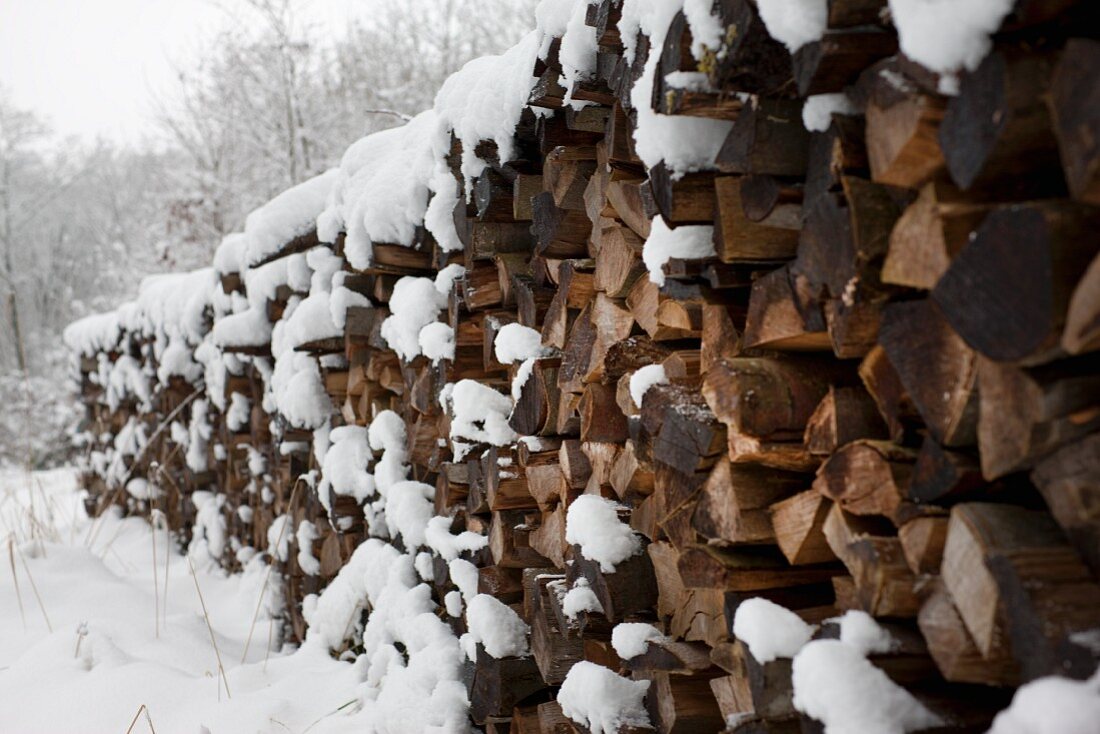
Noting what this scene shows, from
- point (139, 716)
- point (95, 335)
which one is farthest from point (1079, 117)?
point (95, 335)

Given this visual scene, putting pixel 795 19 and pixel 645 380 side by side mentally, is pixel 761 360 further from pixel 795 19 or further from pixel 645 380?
pixel 795 19

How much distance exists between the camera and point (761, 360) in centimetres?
106

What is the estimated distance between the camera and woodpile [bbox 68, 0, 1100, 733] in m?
0.68

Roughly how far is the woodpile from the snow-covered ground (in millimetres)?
520

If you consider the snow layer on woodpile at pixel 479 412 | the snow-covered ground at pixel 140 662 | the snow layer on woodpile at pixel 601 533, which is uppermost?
the snow layer on woodpile at pixel 479 412

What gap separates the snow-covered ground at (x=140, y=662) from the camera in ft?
6.92

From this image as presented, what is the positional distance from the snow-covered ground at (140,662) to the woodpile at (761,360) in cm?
52

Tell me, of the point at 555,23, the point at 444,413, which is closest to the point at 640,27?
the point at 555,23

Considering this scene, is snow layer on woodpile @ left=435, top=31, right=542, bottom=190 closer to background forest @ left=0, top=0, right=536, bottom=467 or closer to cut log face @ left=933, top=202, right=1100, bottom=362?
cut log face @ left=933, top=202, right=1100, bottom=362

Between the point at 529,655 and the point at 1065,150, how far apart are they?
4.72ft

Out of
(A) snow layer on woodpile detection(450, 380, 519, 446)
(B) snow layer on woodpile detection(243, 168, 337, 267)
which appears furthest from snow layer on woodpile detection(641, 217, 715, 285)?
(B) snow layer on woodpile detection(243, 168, 337, 267)

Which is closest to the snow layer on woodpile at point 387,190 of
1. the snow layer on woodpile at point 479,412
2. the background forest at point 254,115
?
the snow layer on woodpile at point 479,412

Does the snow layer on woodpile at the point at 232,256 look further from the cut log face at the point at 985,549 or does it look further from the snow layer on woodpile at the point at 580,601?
the cut log face at the point at 985,549

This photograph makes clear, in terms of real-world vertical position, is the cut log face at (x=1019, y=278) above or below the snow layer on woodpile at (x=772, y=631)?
above
